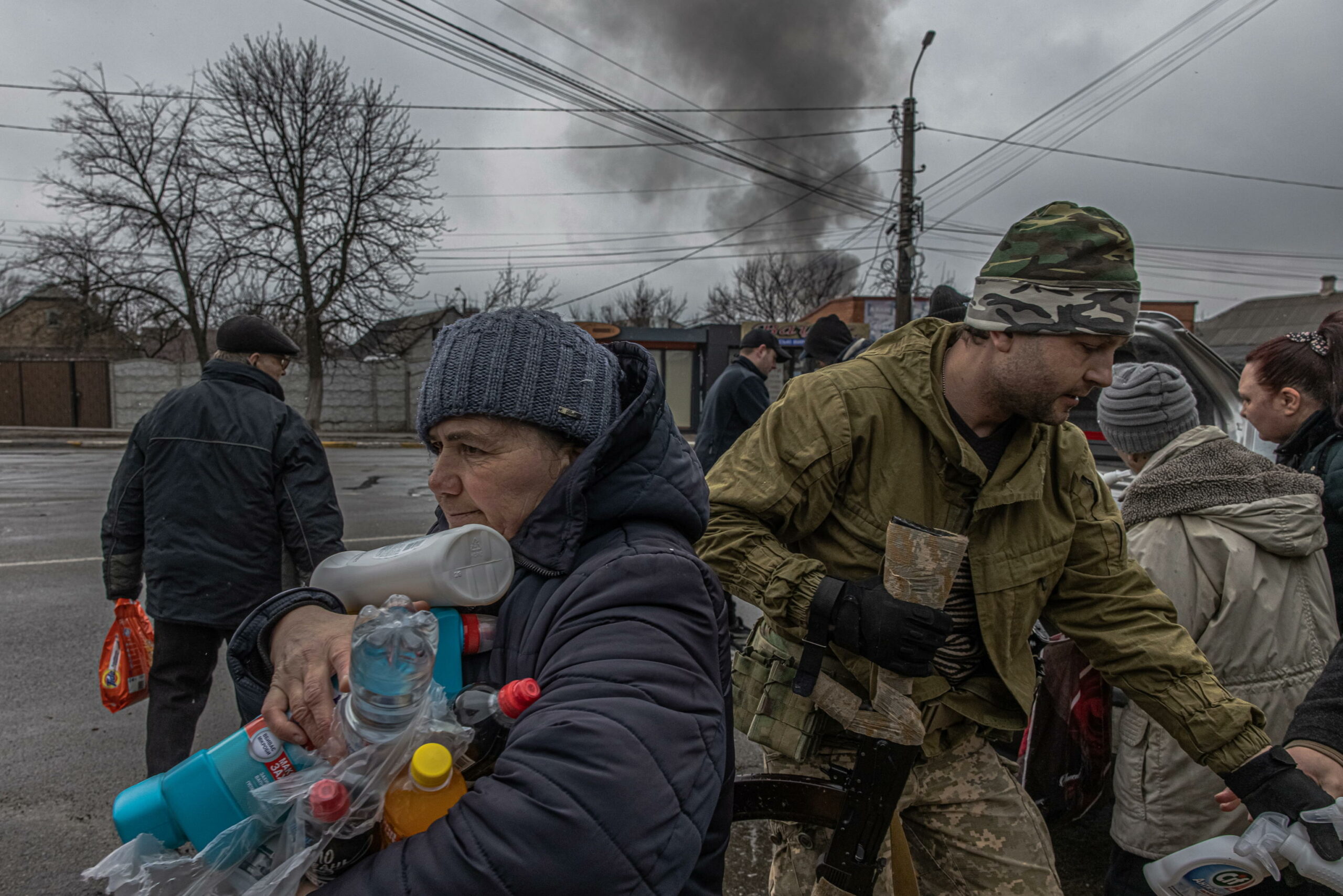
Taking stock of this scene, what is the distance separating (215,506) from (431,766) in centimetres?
283

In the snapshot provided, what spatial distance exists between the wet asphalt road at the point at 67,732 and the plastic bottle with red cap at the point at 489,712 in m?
2.06

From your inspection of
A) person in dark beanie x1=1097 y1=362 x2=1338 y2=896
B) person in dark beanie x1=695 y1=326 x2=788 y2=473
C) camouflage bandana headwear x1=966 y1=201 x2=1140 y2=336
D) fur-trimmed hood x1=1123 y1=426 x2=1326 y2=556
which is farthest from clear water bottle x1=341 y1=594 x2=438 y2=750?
person in dark beanie x1=695 y1=326 x2=788 y2=473

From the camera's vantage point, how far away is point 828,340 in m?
6.06

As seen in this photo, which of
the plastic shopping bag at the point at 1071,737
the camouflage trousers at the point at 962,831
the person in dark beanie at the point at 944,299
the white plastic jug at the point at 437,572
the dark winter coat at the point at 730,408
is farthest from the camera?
the dark winter coat at the point at 730,408

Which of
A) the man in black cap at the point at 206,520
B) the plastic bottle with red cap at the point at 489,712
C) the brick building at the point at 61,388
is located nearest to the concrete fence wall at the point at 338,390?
the brick building at the point at 61,388

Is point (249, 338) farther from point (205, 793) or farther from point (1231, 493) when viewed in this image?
point (1231, 493)

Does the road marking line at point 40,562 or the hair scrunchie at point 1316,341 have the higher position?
the hair scrunchie at point 1316,341

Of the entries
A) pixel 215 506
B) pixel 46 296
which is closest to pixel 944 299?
pixel 215 506

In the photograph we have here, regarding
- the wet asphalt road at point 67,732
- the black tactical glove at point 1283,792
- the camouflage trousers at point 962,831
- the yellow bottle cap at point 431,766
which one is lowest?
the wet asphalt road at point 67,732

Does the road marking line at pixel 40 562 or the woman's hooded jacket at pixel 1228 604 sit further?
the road marking line at pixel 40 562

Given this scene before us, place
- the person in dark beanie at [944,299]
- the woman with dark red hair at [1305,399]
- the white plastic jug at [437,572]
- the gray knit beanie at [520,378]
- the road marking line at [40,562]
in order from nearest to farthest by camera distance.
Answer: the white plastic jug at [437,572], the gray knit beanie at [520,378], the woman with dark red hair at [1305,399], the person in dark beanie at [944,299], the road marking line at [40,562]

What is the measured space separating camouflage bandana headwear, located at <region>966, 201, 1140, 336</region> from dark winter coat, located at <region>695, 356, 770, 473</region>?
346cm

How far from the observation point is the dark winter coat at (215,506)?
317 cm

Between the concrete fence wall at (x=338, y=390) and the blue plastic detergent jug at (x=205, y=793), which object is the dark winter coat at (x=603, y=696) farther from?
the concrete fence wall at (x=338, y=390)
